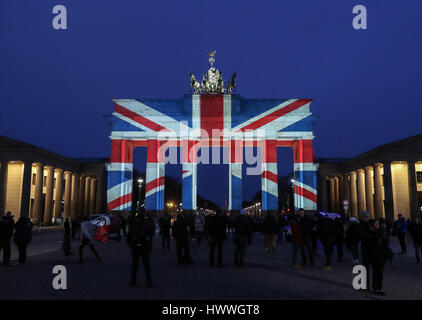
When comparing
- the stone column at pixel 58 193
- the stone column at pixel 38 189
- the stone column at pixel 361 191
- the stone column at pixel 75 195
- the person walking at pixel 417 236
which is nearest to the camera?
the person walking at pixel 417 236

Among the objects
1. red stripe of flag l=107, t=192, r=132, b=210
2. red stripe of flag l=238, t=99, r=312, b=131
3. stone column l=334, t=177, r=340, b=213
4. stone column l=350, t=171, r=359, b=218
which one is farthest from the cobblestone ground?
stone column l=334, t=177, r=340, b=213

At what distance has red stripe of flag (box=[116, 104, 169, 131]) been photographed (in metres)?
48.8

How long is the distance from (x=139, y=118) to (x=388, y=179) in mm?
32724

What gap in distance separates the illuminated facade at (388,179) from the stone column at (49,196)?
141 ft

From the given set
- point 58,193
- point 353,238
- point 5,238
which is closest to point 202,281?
point 353,238

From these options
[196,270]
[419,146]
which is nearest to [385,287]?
[196,270]

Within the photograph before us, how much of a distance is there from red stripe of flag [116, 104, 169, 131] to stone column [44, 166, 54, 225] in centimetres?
1256

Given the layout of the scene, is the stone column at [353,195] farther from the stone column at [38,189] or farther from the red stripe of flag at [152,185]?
the stone column at [38,189]

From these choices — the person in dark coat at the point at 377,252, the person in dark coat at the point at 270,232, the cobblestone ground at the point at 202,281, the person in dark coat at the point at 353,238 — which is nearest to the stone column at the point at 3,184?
the cobblestone ground at the point at 202,281

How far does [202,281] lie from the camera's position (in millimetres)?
9508

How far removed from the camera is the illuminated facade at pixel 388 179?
1625 inches

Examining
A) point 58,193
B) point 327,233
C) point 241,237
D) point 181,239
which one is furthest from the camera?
point 58,193

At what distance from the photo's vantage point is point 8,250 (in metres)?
12.2

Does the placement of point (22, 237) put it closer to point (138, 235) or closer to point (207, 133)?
point (138, 235)
